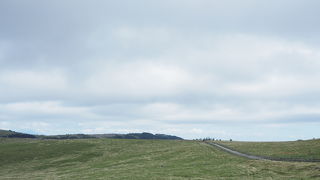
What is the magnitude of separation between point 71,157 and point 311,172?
76.4 metres

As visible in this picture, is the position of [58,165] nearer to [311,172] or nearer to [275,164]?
[275,164]

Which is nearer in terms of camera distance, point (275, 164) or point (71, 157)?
point (275, 164)

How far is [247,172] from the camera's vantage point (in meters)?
55.4

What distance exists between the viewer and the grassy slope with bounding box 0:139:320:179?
5572 cm

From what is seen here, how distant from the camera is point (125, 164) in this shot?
81.5m

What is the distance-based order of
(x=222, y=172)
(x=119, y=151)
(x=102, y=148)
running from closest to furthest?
1. (x=222, y=172)
2. (x=119, y=151)
3. (x=102, y=148)

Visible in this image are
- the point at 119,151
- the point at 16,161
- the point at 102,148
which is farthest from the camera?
the point at 102,148

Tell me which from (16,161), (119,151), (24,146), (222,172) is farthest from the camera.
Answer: (24,146)

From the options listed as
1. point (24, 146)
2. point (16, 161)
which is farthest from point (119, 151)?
point (24, 146)

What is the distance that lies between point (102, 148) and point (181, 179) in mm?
71509

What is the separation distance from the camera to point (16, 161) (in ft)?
336

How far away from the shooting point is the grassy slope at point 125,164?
5572cm

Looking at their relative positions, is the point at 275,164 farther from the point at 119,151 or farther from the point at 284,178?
the point at 119,151

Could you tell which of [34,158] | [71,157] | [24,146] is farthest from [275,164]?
[24,146]
